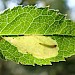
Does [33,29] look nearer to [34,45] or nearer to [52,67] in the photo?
[34,45]

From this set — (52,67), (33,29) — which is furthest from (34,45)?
(52,67)

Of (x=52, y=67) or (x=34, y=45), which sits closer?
(x=34, y=45)

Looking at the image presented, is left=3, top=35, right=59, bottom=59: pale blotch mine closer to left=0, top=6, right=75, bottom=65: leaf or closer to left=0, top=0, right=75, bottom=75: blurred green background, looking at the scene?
left=0, top=6, right=75, bottom=65: leaf

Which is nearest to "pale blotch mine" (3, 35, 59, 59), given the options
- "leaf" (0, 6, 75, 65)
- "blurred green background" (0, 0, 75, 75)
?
"leaf" (0, 6, 75, 65)

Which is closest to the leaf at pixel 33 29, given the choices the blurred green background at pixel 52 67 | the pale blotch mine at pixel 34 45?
the pale blotch mine at pixel 34 45

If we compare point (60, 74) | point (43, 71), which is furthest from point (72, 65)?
point (43, 71)

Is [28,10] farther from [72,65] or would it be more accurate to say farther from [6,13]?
[72,65]

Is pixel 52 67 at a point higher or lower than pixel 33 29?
higher

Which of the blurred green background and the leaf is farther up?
the blurred green background

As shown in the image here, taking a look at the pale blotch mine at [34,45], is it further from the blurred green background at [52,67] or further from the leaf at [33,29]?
the blurred green background at [52,67]
